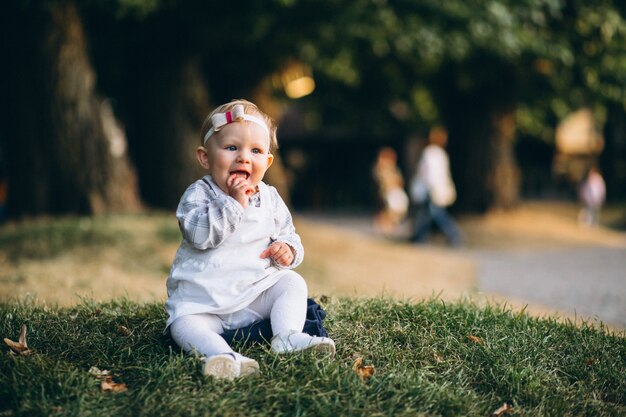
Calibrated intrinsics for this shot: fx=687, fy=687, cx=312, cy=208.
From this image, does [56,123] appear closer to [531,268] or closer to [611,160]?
[531,268]

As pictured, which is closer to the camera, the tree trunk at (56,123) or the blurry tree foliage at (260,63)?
the tree trunk at (56,123)

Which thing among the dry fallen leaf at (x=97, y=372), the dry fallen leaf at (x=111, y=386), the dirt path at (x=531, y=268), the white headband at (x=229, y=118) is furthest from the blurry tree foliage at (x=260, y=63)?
the dry fallen leaf at (x=111, y=386)

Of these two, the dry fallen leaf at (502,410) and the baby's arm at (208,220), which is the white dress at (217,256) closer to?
the baby's arm at (208,220)

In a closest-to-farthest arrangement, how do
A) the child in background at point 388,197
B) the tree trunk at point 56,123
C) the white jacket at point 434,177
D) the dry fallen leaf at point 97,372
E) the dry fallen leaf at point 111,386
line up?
the dry fallen leaf at point 111,386 → the dry fallen leaf at point 97,372 → the tree trunk at point 56,123 → the white jacket at point 434,177 → the child in background at point 388,197

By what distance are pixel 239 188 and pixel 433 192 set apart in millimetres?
10310

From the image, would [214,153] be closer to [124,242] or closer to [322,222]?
[124,242]

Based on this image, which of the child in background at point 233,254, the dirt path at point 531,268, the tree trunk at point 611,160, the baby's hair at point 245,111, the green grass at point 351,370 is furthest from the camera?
the tree trunk at point 611,160

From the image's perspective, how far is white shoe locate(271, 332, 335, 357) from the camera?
3.29 metres

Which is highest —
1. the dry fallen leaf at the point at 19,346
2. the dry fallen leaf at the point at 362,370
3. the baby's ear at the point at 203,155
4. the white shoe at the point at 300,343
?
the baby's ear at the point at 203,155

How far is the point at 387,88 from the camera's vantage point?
Result: 2248cm

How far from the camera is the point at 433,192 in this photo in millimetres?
13359

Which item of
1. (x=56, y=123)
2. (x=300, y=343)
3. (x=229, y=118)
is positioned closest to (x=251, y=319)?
(x=300, y=343)

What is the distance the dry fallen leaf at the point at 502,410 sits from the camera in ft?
9.93

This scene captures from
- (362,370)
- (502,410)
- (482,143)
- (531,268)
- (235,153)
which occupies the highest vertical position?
(482,143)
